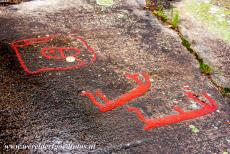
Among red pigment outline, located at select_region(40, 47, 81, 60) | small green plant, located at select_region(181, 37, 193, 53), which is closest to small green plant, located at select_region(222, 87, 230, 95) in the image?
small green plant, located at select_region(181, 37, 193, 53)

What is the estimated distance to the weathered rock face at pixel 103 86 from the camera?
2115mm

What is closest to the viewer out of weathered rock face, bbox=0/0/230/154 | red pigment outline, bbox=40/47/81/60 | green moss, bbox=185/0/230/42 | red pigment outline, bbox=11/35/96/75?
weathered rock face, bbox=0/0/230/154

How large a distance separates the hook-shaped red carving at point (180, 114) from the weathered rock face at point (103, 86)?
0.13ft

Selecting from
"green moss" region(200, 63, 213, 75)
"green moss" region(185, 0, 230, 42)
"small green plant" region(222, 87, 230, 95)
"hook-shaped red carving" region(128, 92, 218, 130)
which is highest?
"green moss" region(185, 0, 230, 42)

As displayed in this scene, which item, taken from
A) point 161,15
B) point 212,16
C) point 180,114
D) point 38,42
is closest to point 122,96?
point 180,114

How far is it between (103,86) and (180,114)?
63cm

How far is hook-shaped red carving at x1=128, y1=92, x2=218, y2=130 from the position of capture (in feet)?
7.43

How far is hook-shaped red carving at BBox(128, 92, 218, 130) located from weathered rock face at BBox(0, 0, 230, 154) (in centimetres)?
4

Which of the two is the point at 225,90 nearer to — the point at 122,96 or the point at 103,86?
the point at 122,96

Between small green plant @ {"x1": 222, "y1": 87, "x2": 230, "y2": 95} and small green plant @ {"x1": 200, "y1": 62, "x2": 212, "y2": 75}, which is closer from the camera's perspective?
small green plant @ {"x1": 222, "y1": 87, "x2": 230, "y2": 95}

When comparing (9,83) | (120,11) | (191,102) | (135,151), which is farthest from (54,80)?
(120,11)

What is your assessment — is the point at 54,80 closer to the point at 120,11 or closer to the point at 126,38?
the point at 126,38

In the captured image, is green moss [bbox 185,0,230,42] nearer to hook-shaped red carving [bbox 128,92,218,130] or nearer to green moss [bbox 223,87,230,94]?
green moss [bbox 223,87,230,94]

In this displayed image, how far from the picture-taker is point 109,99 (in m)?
2.41
